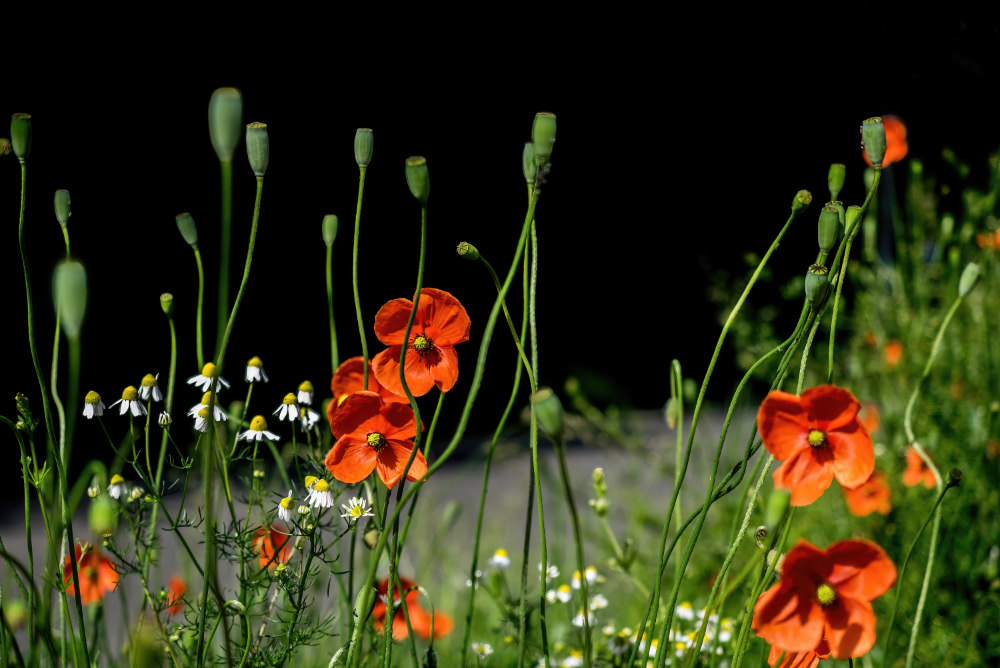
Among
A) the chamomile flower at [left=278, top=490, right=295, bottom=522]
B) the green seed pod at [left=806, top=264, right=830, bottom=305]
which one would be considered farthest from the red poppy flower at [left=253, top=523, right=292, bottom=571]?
the green seed pod at [left=806, top=264, right=830, bottom=305]

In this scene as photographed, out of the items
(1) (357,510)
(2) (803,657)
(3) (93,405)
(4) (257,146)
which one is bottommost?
(2) (803,657)

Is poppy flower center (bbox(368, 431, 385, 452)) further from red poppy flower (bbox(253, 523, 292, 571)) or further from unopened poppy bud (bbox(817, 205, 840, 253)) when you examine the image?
unopened poppy bud (bbox(817, 205, 840, 253))

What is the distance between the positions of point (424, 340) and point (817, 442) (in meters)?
0.28

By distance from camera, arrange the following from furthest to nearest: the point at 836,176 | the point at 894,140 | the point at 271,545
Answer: the point at 894,140, the point at 271,545, the point at 836,176

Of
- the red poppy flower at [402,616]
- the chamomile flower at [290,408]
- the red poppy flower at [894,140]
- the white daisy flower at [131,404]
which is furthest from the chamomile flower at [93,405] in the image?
the red poppy flower at [894,140]

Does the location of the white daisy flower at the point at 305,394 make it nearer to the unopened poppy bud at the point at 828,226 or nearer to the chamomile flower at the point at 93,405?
the chamomile flower at the point at 93,405

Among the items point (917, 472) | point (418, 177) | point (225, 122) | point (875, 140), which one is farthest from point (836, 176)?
point (917, 472)

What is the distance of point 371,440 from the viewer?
63 centimetres

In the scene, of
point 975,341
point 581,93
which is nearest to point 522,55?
point 581,93

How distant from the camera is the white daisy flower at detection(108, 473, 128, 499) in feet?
2.38

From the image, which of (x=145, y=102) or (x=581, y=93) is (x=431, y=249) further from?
(x=145, y=102)

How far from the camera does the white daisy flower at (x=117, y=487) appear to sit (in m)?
0.72

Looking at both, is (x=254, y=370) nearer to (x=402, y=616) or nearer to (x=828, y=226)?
(x=402, y=616)

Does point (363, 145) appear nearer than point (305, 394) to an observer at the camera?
Yes
